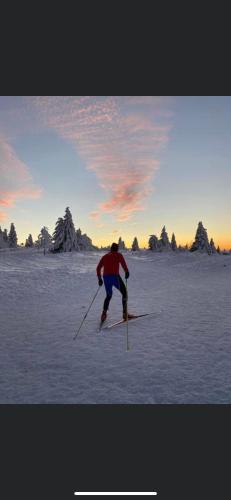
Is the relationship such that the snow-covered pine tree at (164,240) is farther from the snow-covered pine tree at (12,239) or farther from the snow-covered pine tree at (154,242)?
the snow-covered pine tree at (12,239)

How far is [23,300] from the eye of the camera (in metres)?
13.6

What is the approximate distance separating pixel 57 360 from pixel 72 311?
517cm

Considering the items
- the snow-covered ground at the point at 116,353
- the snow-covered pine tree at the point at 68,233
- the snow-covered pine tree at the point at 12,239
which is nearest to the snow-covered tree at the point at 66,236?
the snow-covered pine tree at the point at 68,233

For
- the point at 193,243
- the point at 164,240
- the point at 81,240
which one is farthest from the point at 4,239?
the point at 193,243

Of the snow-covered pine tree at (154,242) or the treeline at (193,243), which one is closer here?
the treeline at (193,243)

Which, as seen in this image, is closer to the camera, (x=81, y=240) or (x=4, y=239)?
(x=81, y=240)

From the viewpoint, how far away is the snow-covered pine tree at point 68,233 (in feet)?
144

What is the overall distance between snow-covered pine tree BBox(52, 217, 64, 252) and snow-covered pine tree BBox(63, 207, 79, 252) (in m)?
0.65

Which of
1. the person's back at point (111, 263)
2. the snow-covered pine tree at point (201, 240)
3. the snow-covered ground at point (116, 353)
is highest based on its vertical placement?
the snow-covered pine tree at point (201, 240)

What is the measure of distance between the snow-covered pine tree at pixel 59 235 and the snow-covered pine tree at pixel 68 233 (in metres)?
0.65

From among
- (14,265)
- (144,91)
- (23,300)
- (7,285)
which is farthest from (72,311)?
(14,265)

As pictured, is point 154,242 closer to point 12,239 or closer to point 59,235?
point 59,235

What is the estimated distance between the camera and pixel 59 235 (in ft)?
148

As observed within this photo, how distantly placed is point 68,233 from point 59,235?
2.04 m
